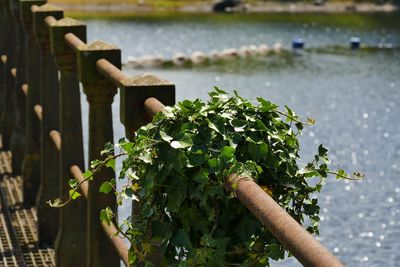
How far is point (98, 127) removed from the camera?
488 centimetres

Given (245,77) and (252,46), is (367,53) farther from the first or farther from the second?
(245,77)

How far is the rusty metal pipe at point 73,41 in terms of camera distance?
527 cm

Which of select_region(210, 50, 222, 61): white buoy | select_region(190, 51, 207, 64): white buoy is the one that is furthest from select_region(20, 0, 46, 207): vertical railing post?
select_region(210, 50, 222, 61): white buoy

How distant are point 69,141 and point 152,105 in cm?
261

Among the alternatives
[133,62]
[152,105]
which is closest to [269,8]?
[133,62]

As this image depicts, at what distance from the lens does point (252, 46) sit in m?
46.4

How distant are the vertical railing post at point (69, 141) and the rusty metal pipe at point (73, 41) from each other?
0.33 ft

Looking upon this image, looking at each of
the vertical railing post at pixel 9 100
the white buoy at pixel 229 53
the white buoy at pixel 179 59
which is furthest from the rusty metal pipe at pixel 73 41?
the white buoy at pixel 229 53

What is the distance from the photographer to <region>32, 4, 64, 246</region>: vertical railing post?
6.95m

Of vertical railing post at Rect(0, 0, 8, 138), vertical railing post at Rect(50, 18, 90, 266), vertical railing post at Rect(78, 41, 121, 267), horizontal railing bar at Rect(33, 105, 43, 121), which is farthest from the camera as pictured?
vertical railing post at Rect(0, 0, 8, 138)

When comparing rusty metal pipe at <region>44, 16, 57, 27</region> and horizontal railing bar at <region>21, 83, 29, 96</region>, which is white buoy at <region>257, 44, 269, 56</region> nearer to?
horizontal railing bar at <region>21, 83, 29, 96</region>

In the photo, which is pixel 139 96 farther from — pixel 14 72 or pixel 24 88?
pixel 14 72

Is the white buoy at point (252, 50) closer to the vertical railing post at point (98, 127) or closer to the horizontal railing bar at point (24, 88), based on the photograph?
the horizontal railing bar at point (24, 88)

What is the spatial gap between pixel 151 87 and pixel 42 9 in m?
3.45
